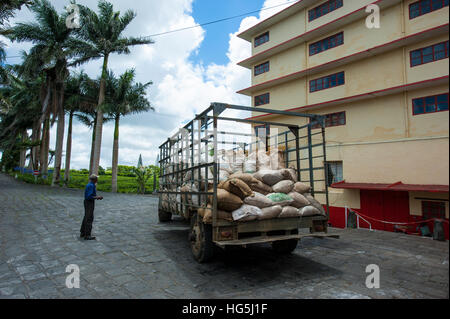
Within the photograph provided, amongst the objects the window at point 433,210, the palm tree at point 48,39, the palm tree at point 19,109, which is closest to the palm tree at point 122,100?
the palm tree at point 48,39

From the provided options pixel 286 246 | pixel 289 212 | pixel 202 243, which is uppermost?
pixel 289 212

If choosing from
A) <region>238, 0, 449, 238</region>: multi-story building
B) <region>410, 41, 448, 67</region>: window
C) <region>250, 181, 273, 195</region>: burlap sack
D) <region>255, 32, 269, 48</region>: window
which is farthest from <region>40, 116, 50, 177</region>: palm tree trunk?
<region>410, 41, 448, 67</region>: window

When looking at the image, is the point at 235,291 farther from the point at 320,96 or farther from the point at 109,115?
the point at 109,115

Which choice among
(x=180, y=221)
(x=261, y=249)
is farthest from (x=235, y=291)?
(x=180, y=221)

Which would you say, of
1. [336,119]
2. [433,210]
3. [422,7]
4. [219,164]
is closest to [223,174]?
[219,164]

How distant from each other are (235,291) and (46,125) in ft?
98.4

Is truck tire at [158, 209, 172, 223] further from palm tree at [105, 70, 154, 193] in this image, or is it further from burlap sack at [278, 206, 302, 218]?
palm tree at [105, 70, 154, 193]

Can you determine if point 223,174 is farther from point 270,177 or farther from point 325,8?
point 325,8

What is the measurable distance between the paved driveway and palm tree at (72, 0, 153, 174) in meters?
15.5

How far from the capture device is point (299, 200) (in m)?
4.61

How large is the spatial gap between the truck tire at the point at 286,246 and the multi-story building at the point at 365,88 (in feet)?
5.75

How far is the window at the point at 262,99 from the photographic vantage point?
18.6m

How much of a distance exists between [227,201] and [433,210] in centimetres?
259
